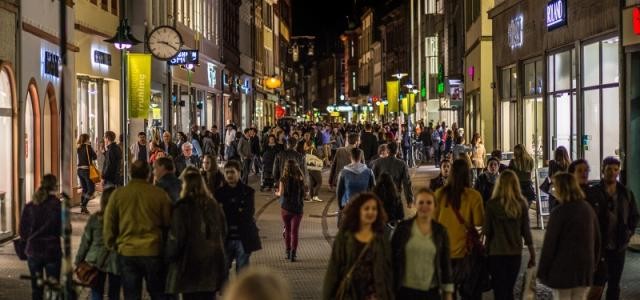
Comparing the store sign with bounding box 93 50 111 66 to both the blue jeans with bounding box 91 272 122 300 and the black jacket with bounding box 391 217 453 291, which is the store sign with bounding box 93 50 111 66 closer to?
the blue jeans with bounding box 91 272 122 300

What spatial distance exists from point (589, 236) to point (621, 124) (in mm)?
10912

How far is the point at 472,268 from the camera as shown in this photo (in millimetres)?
10391

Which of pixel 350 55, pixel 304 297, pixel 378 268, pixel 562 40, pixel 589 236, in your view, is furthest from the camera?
pixel 350 55

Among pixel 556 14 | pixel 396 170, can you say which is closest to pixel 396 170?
→ pixel 396 170

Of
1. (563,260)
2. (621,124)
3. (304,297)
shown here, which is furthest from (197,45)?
(563,260)

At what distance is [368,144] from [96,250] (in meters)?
18.1

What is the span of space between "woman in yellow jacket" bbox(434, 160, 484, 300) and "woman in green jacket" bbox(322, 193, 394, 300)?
207cm

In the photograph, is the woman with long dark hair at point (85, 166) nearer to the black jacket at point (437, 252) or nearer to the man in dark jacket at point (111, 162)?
the man in dark jacket at point (111, 162)

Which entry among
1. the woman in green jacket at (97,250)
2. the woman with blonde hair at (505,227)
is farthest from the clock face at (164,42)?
the woman with blonde hair at (505,227)

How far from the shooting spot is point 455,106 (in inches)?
2009

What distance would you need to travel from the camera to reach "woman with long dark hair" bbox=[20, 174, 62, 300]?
10805mm

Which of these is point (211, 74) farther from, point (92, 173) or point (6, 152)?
point (6, 152)

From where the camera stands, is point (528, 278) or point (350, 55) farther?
point (350, 55)

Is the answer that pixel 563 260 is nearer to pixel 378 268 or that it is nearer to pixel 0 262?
pixel 378 268
